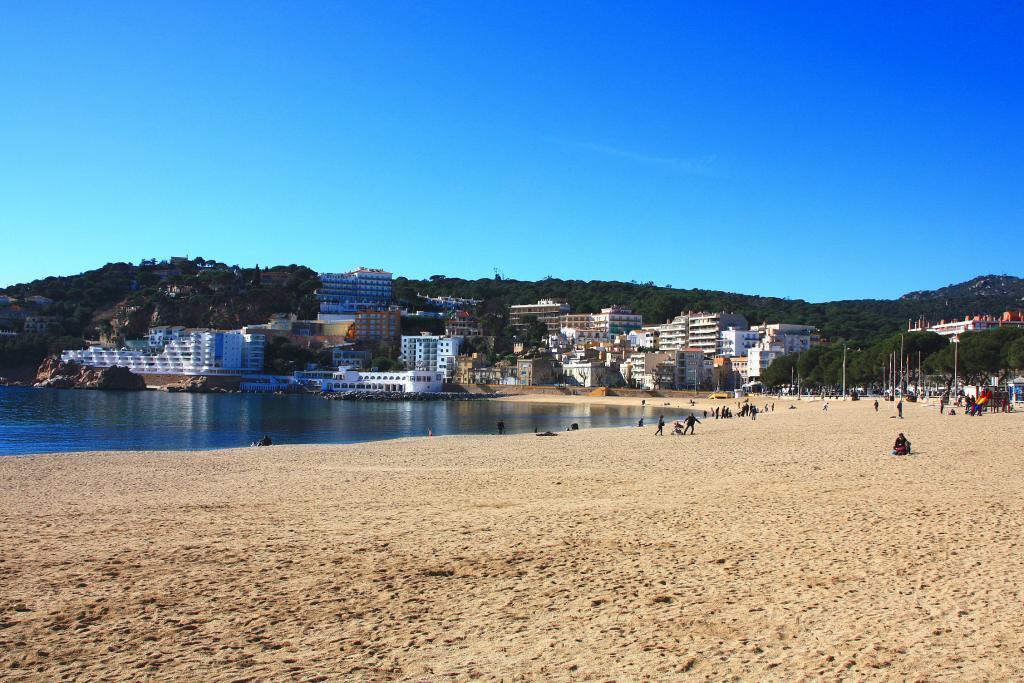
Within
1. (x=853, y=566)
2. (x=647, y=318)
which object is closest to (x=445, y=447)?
(x=853, y=566)

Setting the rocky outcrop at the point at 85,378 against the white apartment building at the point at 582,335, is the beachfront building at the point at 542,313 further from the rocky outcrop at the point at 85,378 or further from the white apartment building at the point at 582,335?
the rocky outcrop at the point at 85,378

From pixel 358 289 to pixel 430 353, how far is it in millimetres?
39225

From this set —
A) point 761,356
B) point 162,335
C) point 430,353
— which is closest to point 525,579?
point 761,356

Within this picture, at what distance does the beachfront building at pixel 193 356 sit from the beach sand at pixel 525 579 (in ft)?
349

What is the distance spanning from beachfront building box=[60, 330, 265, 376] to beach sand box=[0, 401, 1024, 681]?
106 meters

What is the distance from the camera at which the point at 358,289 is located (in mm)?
157125

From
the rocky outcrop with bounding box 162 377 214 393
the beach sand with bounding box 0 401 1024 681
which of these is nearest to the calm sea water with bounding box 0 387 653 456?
the beach sand with bounding box 0 401 1024 681

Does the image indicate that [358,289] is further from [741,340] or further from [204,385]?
[741,340]

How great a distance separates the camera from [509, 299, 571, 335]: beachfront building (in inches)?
6122

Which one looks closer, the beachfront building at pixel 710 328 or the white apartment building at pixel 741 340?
the white apartment building at pixel 741 340

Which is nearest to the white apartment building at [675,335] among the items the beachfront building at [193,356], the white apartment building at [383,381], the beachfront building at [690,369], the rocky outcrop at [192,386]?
the beachfront building at [690,369]

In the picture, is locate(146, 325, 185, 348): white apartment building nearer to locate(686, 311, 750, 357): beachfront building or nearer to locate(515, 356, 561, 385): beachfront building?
locate(515, 356, 561, 385): beachfront building

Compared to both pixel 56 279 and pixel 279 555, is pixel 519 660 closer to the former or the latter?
pixel 279 555

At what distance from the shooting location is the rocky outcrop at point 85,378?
112 metres
